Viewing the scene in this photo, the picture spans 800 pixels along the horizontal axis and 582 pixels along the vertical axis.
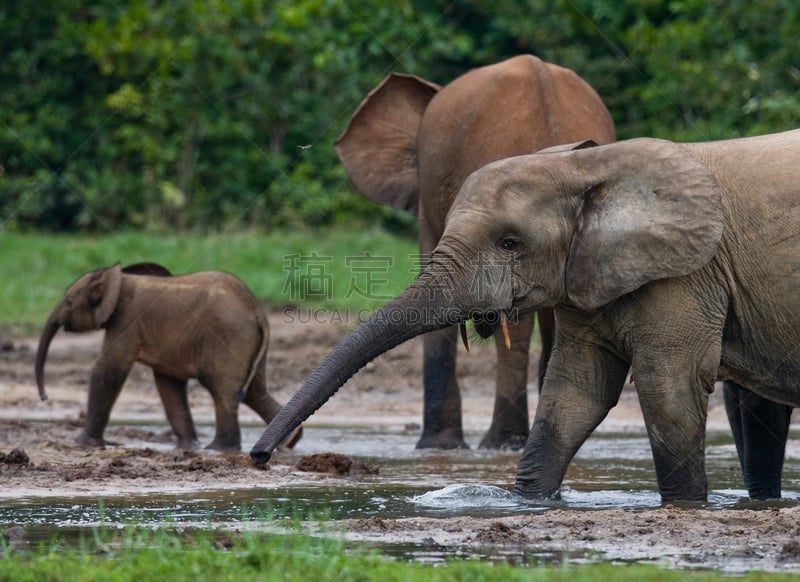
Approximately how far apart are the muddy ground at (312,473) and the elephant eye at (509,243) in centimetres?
119

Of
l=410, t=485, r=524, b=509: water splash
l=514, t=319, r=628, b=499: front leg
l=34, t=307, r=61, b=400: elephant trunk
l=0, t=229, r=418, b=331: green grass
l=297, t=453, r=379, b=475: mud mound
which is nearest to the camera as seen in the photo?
l=410, t=485, r=524, b=509: water splash

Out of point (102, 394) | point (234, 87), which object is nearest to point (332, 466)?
point (102, 394)

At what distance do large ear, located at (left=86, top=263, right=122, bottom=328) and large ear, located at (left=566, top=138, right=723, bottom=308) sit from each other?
400 cm

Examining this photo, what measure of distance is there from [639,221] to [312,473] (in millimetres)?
2442

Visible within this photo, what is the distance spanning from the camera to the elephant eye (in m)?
6.50

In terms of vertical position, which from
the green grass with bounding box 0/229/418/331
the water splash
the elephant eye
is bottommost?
the water splash

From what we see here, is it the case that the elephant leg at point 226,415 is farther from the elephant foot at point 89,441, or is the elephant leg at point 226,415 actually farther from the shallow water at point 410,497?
the elephant foot at point 89,441

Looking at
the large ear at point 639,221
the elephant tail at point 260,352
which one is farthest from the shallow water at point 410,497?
the large ear at point 639,221

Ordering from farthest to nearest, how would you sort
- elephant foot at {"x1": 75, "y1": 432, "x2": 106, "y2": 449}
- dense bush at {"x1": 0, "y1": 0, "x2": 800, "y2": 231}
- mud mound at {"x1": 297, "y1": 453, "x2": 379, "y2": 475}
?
dense bush at {"x1": 0, "y1": 0, "x2": 800, "y2": 231}, elephant foot at {"x1": 75, "y1": 432, "x2": 106, "y2": 449}, mud mound at {"x1": 297, "y1": 453, "x2": 379, "y2": 475}

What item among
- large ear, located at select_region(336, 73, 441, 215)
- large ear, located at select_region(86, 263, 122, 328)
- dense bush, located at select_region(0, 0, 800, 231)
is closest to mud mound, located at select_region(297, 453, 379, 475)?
large ear, located at select_region(86, 263, 122, 328)

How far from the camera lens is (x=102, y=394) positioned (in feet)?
30.9

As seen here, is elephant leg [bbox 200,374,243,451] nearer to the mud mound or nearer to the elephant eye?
the mud mound

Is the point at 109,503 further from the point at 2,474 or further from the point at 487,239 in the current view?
the point at 487,239

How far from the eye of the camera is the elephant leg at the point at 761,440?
23.9 ft
